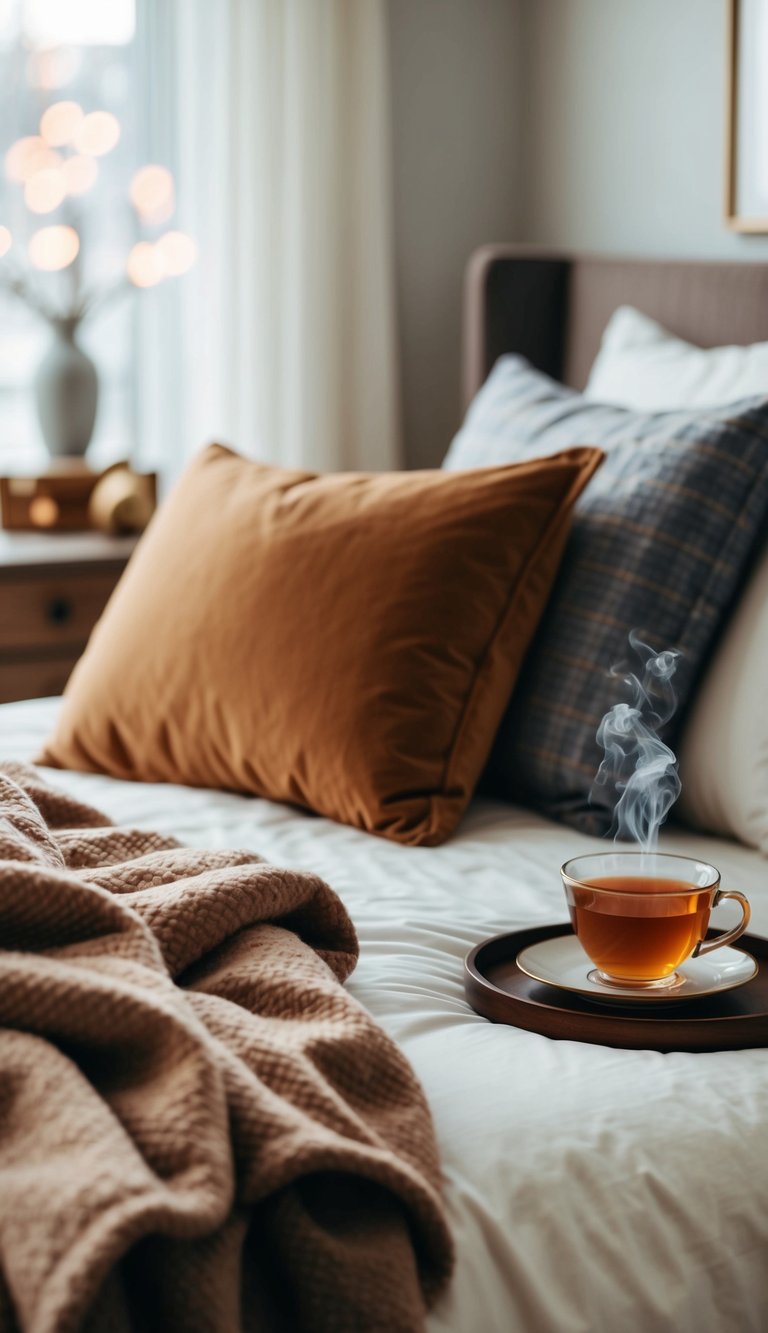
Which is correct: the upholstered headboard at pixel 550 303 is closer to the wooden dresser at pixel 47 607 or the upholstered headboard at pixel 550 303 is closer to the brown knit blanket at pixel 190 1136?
the wooden dresser at pixel 47 607

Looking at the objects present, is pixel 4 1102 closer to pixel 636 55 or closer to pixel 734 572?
pixel 734 572

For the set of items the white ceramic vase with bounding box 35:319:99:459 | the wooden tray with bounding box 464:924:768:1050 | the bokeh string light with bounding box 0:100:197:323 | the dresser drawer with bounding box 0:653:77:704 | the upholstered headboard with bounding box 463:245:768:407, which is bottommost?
the dresser drawer with bounding box 0:653:77:704

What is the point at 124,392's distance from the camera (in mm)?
2957

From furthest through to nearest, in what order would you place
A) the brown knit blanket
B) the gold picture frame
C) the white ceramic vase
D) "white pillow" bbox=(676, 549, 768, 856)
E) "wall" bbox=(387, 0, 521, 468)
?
"wall" bbox=(387, 0, 521, 468) → the white ceramic vase → the gold picture frame → "white pillow" bbox=(676, 549, 768, 856) → the brown knit blanket

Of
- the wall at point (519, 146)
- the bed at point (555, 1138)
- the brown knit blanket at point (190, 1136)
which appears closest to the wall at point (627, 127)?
the wall at point (519, 146)

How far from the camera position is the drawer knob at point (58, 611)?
240 cm

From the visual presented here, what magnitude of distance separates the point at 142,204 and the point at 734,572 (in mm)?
1596

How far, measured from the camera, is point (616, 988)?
→ 3.25 feet

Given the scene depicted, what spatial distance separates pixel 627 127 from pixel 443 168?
494mm

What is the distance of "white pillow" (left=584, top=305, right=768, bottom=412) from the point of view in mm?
1758

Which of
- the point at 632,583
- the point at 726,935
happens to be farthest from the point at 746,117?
the point at 726,935

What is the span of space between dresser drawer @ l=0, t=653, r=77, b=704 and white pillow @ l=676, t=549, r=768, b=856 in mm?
1272

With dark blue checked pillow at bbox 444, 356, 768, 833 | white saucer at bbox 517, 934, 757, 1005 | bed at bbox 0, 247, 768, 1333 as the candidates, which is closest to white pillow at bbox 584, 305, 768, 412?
dark blue checked pillow at bbox 444, 356, 768, 833

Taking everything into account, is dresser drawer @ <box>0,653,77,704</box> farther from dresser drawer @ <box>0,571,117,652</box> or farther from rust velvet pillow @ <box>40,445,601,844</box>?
rust velvet pillow @ <box>40,445,601,844</box>
